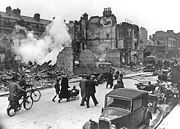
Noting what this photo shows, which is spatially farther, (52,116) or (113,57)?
(113,57)

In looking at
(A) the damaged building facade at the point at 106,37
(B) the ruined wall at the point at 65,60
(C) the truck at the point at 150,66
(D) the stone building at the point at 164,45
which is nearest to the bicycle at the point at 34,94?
(B) the ruined wall at the point at 65,60

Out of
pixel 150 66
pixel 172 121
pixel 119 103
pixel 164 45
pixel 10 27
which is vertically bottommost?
pixel 172 121

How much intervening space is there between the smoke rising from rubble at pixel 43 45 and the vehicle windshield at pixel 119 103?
73.9 feet

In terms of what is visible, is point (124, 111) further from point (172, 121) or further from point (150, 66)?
point (150, 66)

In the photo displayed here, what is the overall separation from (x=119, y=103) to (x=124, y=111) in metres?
0.42

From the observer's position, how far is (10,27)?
39656 mm

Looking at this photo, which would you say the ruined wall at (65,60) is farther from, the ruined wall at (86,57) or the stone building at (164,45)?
the stone building at (164,45)

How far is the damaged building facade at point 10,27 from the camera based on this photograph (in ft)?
109

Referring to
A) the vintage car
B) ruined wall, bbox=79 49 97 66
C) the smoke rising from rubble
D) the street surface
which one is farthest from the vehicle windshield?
ruined wall, bbox=79 49 97 66

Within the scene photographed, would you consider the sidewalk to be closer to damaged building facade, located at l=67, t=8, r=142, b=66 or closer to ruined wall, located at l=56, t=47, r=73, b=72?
ruined wall, located at l=56, t=47, r=73, b=72

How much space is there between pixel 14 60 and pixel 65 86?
882 inches

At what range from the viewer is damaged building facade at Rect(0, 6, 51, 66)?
3325 centimetres

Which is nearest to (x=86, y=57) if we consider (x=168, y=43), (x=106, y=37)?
(x=106, y=37)

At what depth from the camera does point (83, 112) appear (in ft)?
34.3
